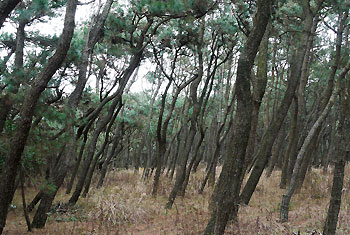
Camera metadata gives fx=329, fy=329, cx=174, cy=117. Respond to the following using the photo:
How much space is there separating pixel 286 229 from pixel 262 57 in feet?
11.1

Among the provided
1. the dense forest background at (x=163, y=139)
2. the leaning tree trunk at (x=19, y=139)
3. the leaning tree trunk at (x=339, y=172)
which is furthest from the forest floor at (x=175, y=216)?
the leaning tree trunk at (x=19, y=139)

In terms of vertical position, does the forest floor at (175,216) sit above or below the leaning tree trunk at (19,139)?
below

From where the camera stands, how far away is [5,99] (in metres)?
5.76

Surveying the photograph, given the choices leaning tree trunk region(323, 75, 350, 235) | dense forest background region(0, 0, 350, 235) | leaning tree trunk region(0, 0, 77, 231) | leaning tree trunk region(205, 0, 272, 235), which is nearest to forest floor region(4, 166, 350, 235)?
dense forest background region(0, 0, 350, 235)

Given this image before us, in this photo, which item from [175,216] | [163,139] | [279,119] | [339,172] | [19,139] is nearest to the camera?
[339,172]

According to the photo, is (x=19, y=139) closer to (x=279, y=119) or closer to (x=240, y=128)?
(x=240, y=128)

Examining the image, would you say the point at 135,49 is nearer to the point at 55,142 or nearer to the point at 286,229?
the point at 55,142

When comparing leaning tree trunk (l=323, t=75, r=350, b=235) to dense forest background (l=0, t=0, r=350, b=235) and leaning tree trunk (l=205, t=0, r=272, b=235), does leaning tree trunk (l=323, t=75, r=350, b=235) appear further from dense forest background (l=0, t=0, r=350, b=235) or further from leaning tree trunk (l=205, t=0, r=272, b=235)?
leaning tree trunk (l=205, t=0, r=272, b=235)

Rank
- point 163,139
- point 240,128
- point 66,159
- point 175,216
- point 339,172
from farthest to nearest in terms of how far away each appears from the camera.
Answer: point 163,139 → point 175,216 → point 66,159 → point 339,172 → point 240,128

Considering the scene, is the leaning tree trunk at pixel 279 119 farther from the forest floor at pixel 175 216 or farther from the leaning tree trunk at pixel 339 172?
the leaning tree trunk at pixel 339 172

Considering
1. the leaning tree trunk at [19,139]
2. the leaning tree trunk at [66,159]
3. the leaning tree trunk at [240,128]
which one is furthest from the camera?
the leaning tree trunk at [66,159]

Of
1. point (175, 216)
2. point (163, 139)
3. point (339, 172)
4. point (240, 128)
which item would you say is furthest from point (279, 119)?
point (163, 139)

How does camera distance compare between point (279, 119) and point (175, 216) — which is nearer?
point (279, 119)

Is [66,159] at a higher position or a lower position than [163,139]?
lower
